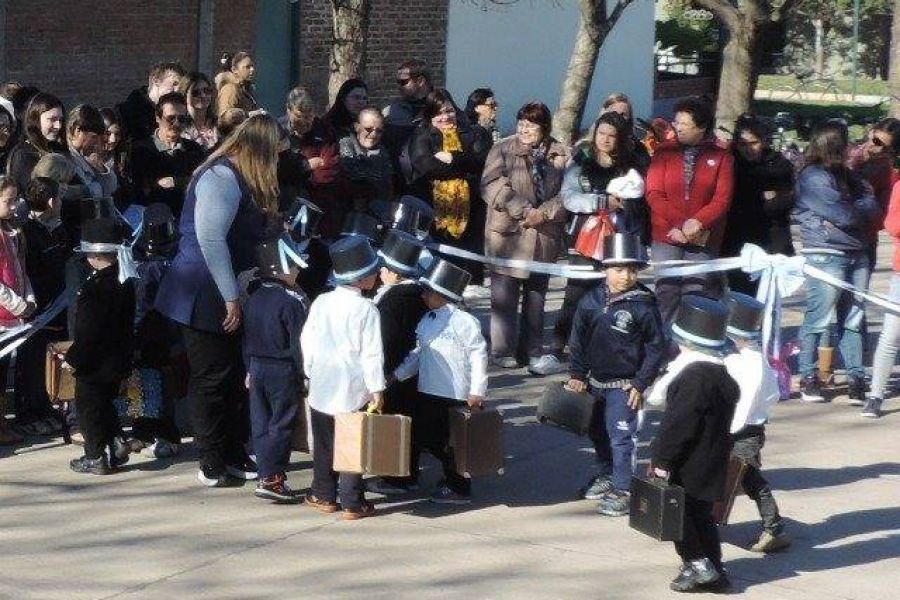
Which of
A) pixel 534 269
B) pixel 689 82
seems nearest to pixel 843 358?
pixel 534 269

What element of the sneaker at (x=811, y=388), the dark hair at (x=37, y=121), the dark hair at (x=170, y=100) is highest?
the dark hair at (x=170, y=100)

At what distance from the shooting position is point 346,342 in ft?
25.8

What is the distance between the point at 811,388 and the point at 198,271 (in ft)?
15.3

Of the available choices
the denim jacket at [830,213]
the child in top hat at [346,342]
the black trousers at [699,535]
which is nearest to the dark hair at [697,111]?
the denim jacket at [830,213]

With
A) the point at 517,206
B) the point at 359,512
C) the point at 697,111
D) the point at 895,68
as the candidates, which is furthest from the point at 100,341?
the point at 895,68

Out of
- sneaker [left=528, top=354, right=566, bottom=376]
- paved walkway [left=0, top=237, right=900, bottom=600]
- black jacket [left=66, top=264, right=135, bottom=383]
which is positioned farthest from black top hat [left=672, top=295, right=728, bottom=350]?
sneaker [left=528, top=354, right=566, bottom=376]

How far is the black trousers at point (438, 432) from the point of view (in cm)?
829

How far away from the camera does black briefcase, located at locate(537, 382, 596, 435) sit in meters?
8.23

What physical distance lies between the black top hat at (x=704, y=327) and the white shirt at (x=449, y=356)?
142cm

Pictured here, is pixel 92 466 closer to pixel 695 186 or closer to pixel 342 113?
pixel 342 113

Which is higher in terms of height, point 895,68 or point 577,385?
point 895,68

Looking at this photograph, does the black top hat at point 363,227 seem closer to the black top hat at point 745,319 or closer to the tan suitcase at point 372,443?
the tan suitcase at point 372,443

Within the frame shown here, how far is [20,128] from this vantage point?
10078 millimetres

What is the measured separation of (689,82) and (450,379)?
2501 centimetres
